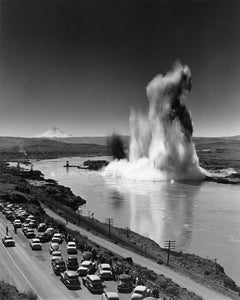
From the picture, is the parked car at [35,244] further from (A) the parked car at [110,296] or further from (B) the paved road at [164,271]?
(A) the parked car at [110,296]

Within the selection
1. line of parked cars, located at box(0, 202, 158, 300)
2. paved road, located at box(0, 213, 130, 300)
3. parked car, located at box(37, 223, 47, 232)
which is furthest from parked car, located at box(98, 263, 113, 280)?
parked car, located at box(37, 223, 47, 232)

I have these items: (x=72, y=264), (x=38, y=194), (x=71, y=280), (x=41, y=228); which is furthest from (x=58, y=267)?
(x=38, y=194)

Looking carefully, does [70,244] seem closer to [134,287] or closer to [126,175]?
[134,287]

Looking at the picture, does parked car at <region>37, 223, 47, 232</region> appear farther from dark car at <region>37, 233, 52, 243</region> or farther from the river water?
the river water

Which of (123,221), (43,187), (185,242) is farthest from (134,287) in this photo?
(43,187)

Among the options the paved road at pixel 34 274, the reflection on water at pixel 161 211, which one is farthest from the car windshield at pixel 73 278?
the reflection on water at pixel 161 211
